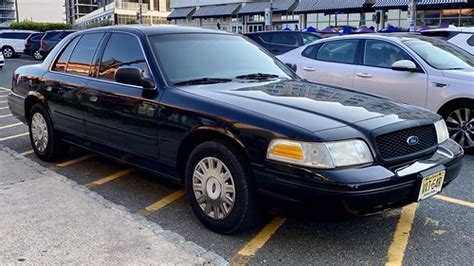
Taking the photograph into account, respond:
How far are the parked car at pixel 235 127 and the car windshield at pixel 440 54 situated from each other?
98.7 inches

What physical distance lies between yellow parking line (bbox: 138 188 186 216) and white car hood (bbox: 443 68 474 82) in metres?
3.71

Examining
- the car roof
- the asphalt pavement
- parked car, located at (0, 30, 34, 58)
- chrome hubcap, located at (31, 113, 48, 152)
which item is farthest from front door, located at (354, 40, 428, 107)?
parked car, located at (0, 30, 34, 58)

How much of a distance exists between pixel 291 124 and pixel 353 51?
439cm

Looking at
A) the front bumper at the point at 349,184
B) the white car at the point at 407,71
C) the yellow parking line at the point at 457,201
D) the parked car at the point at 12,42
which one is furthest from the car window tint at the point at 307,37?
the parked car at the point at 12,42

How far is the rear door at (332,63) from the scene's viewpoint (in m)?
7.15

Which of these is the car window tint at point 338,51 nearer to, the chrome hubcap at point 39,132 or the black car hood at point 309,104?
the black car hood at point 309,104

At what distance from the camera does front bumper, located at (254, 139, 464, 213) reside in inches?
117

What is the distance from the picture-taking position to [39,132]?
573cm

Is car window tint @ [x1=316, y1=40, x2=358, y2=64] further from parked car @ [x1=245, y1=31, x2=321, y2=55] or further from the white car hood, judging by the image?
parked car @ [x1=245, y1=31, x2=321, y2=55]

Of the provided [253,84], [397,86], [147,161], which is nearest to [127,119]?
[147,161]

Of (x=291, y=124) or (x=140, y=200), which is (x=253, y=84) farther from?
(x=140, y=200)

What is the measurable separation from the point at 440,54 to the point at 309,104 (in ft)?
12.4

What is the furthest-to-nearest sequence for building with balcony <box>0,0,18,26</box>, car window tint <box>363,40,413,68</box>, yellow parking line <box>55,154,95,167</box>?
building with balcony <box>0,0,18,26</box>
car window tint <box>363,40,413,68</box>
yellow parking line <box>55,154,95,167</box>

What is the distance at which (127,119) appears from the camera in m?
4.25
